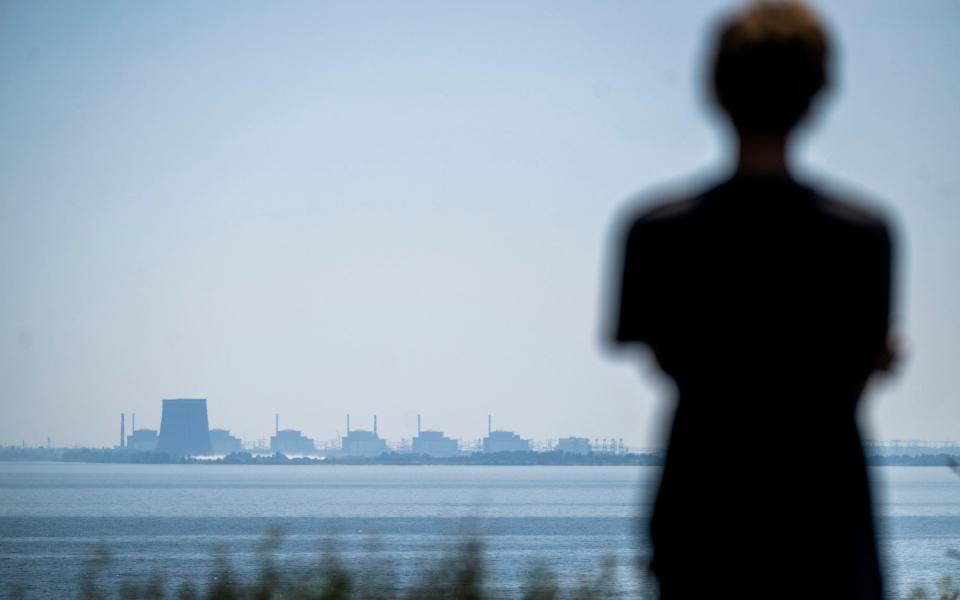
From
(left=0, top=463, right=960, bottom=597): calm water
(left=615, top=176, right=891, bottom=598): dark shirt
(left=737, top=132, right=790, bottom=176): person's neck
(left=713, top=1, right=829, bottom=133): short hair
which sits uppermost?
(left=713, top=1, right=829, bottom=133): short hair

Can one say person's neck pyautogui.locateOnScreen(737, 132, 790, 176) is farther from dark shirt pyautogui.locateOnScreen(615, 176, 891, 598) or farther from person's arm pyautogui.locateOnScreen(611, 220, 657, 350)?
person's arm pyautogui.locateOnScreen(611, 220, 657, 350)

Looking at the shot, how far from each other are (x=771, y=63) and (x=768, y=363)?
708 mm

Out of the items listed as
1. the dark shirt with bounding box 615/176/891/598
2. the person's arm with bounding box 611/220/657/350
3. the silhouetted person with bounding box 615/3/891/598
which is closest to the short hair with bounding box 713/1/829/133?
the silhouetted person with bounding box 615/3/891/598

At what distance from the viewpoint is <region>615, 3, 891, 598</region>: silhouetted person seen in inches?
123

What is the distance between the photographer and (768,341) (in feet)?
10.3

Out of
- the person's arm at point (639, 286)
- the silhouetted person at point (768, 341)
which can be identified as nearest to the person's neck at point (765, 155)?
the silhouetted person at point (768, 341)

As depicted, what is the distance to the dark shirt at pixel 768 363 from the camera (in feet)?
10.2

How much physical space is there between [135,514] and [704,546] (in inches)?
4951

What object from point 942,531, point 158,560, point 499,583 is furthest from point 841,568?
point 942,531

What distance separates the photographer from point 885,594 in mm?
3271

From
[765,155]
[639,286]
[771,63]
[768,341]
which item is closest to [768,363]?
[768,341]

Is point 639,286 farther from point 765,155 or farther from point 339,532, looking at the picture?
point 339,532

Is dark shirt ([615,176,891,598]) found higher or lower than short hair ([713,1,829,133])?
lower

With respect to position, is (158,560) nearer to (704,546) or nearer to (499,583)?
(499,583)
